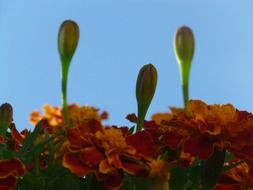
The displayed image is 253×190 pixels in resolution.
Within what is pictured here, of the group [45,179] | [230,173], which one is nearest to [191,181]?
[230,173]

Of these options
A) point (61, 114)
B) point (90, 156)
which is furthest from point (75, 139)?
point (61, 114)

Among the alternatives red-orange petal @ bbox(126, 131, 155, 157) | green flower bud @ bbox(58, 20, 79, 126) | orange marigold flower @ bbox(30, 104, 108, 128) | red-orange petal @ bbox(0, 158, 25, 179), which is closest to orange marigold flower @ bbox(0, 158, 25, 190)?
red-orange petal @ bbox(0, 158, 25, 179)

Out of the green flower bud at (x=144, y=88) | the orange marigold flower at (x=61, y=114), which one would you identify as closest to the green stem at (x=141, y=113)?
the green flower bud at (x=144, y=88)

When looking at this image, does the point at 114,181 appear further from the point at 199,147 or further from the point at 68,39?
the point at 68,39

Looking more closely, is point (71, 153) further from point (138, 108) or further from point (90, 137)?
point (138, 108)

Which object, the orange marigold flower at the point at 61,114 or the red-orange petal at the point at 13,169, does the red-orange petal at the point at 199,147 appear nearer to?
the red-orange petal at the point at 13,169
